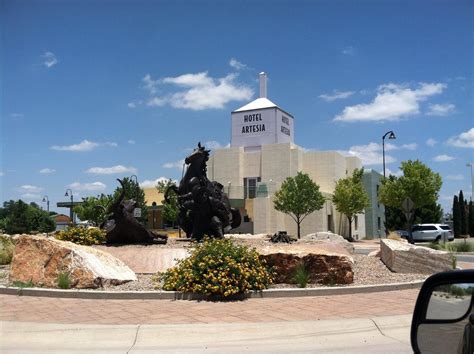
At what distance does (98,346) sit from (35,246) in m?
5.66

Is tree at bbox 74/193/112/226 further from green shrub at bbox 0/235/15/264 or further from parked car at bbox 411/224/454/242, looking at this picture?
green shrub at bbox 0/235/15/264

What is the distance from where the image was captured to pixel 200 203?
1700cm

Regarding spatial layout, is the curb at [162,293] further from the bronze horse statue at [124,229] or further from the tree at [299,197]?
the tree at [299,197]

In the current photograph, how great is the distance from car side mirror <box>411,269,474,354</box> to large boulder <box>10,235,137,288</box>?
9.47 metres

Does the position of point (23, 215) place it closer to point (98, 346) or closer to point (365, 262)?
point (365, 262)

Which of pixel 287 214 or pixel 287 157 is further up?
pixel 287 157

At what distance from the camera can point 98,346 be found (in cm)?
691

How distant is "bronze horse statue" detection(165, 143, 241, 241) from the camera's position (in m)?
17.1

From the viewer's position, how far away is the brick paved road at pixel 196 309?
8234 millimetres

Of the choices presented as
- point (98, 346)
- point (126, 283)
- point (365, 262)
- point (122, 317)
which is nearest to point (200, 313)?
point (122, 317)

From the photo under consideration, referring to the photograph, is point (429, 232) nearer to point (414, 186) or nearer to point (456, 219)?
point (414, 186)

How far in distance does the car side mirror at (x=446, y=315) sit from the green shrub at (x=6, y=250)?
1644cm

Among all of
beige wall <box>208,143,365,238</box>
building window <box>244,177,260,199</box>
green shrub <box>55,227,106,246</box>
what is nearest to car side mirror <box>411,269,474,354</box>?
green shrub <box>55,227,106,246</box>

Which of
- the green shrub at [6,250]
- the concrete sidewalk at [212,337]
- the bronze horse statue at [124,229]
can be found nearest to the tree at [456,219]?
the bronze horse statue at [124,229]
